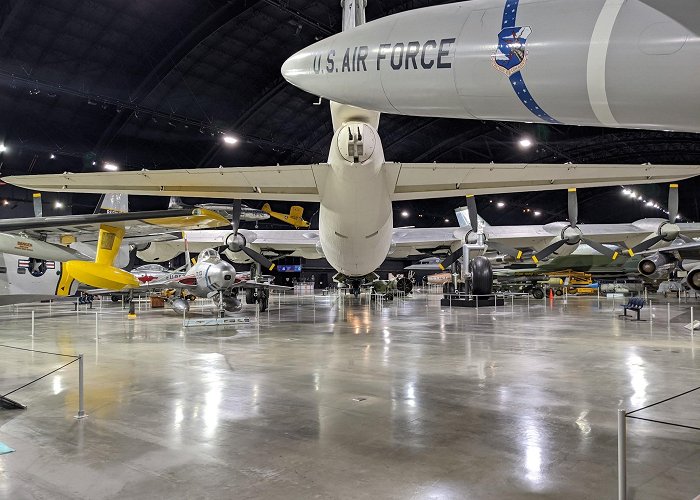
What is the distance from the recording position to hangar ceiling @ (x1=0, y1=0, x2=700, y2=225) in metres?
24.2

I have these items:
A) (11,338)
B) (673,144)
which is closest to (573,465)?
(11,338)

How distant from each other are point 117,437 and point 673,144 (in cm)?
4928

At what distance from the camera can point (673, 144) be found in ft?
137

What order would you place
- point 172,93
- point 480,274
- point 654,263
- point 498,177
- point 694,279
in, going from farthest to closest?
1. point 172,93
2. point 480,274
3. point 654,263
4. point 694,279
5. point 498,177

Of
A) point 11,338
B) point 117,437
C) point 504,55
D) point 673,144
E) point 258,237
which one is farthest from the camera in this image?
point 673,144

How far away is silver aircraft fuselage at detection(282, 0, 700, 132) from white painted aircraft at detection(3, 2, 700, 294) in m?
5.32

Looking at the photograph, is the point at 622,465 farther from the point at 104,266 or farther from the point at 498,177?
the point at 104,266

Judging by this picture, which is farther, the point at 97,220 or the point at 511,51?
the point at 97,220

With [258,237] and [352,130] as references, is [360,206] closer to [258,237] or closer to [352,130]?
[352,130]

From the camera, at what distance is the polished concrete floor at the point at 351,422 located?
401 cm

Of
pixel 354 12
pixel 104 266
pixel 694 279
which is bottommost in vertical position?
pixel 694 279

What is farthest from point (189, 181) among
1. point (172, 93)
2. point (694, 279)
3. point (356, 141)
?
point (172, 93)

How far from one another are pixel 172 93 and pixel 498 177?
85.9 ft

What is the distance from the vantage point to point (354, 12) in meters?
9.02
